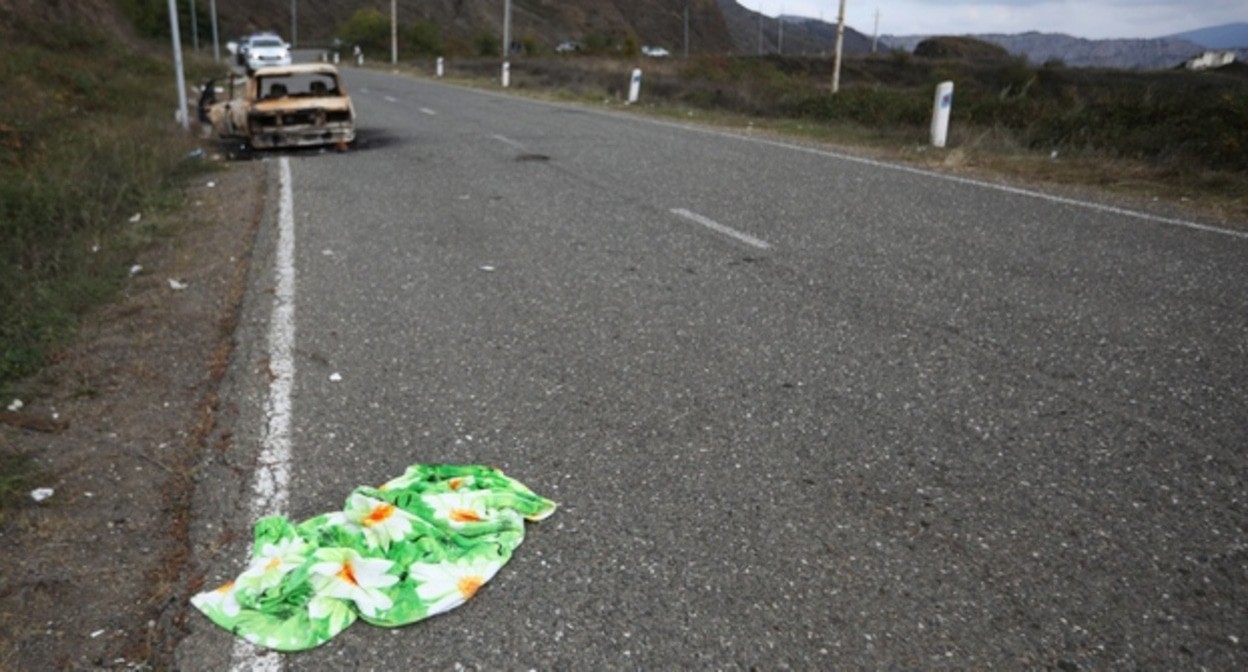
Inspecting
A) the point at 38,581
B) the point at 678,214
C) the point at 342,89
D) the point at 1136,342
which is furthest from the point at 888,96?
the point at 38,581

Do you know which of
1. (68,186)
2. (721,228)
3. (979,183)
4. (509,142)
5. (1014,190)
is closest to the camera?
(721,228)

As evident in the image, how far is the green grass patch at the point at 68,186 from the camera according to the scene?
Result: 534 cm

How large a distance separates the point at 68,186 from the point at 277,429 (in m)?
6.54

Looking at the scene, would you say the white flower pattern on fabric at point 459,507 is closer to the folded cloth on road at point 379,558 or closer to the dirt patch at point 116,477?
the folded cloth on road at point 379,558

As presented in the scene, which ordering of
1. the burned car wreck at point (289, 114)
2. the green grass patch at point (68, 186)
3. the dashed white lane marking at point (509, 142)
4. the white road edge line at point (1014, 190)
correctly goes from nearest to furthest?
the green grass patch at point (68, 186), the white road edge line at point (1014, 190), the burned car wreck at point (289, 114), the dashed white lane marking at point (509, 142)

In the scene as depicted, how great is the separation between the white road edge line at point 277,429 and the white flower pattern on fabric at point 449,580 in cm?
43

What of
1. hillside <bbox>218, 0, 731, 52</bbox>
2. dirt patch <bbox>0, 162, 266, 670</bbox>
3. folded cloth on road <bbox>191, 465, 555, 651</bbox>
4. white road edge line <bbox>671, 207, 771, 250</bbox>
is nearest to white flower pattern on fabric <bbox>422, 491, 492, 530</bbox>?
folded cloth on road <bbox>191, 465, 555, 651</bbox>

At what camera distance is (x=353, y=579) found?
261cm

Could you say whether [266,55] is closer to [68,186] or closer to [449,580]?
[68,186]

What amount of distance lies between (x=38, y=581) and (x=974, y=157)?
11.2 m

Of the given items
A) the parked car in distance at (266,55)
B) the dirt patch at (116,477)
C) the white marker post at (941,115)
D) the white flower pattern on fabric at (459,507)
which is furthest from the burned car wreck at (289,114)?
the parked car in distance at (266,55)

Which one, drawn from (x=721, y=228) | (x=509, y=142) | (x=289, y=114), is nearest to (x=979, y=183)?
(x=721, y=228)

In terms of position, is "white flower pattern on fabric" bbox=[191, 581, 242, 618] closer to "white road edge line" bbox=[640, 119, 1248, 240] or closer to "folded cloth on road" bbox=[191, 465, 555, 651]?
"folded cloth on road" bbox=[191, 465, 555, 651]

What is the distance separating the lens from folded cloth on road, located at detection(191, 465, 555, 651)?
2.48 meters
